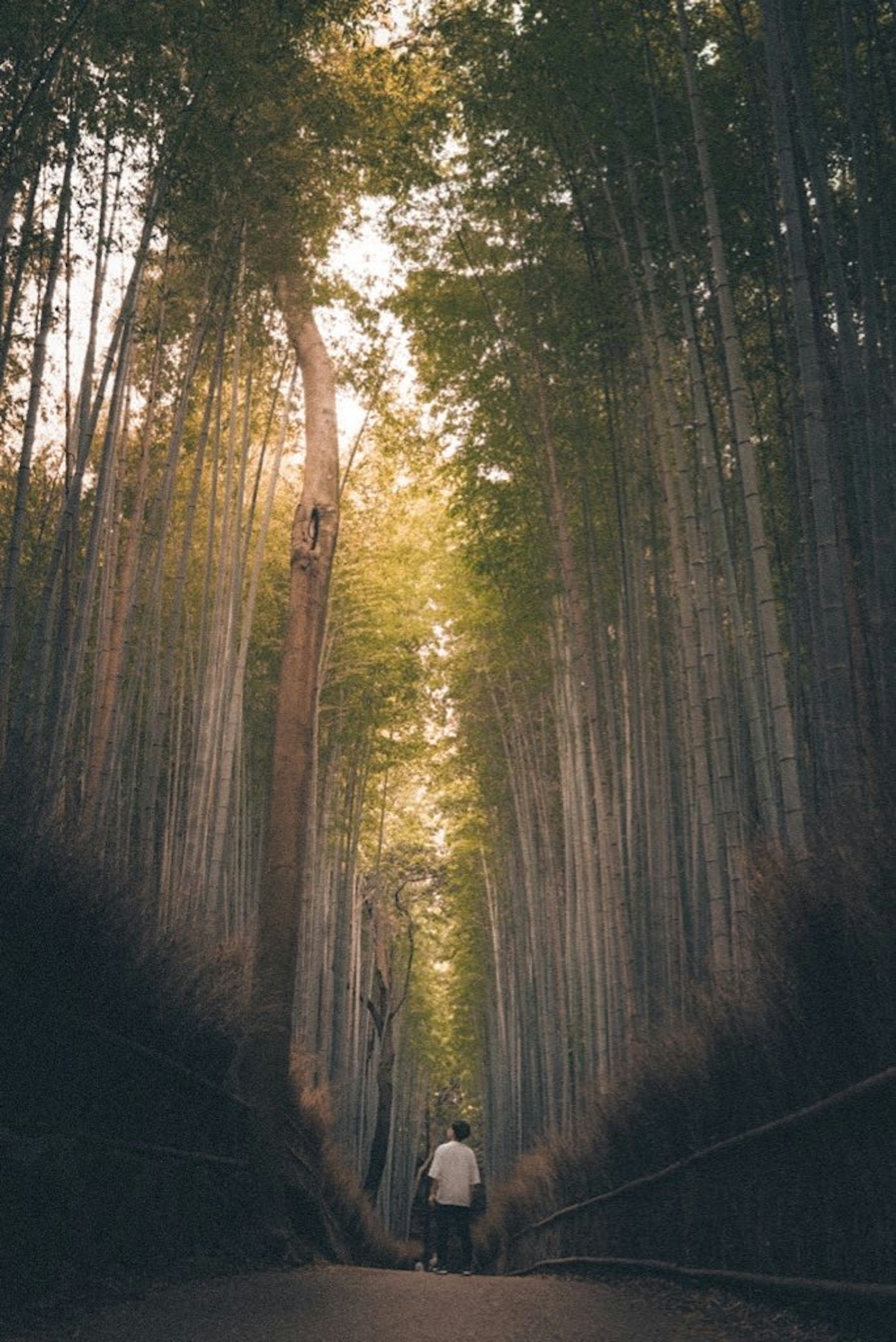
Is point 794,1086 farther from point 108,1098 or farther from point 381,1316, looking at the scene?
point 108,1098

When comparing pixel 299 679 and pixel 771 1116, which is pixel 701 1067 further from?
pixel 299 679

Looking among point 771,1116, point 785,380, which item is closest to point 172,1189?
point 771,1116

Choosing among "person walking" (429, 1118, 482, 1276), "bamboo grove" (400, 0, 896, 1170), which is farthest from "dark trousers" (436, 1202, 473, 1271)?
"bamboo grove" (400, 0, 896, 1170)

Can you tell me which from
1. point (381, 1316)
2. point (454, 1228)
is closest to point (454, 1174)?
point (454, 1228)

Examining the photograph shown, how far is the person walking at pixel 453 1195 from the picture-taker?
6859 millimetres

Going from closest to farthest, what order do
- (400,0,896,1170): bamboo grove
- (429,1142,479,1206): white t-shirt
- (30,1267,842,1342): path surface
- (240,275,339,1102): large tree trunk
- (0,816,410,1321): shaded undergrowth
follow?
(30,1267,842,1342): path surface
(0,816,410,1321): shaded undergrowth
(400,0,896,1170): bamboo grove
(240,275,339,1102): large tree trunk
(429,1142,479,1206): white t-shirt

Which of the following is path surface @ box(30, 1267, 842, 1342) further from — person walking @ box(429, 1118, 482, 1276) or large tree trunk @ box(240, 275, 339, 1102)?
person walking @ box(429, 1118, 482, 1276)

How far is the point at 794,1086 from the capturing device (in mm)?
2605

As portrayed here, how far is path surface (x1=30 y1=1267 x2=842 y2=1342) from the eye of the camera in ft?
8.62

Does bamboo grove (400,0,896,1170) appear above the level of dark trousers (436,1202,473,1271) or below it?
above

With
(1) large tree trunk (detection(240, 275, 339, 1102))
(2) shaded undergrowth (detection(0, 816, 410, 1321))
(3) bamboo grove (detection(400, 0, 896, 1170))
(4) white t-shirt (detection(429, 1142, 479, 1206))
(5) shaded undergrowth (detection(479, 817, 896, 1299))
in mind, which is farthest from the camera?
(4) white t-shirt (detection(429, 1142, 479, 1206))

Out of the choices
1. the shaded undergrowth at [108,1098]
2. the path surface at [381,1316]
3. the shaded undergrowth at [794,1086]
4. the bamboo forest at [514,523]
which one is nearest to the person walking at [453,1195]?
the bamboo forest at [514,523]

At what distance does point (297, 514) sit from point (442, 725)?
22.3ft

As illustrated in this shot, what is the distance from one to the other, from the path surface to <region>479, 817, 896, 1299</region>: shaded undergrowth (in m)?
0.24
